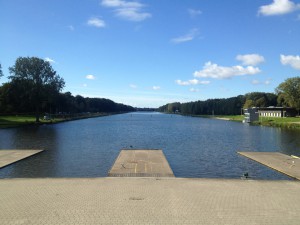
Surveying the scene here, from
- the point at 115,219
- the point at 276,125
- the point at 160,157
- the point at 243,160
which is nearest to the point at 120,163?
the point at 160,157

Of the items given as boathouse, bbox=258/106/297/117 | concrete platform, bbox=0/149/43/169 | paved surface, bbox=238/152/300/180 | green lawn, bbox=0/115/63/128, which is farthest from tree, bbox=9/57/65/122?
boathouse, bbox=258/106/297/117

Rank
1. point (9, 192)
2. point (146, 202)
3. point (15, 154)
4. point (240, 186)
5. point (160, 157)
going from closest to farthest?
point (146, 202) < point (9, 192) < point (240, 186) < point (160, 157) < point (15, 154)

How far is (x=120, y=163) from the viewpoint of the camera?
26.3m

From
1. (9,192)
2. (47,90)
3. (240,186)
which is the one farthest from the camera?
(47,90)

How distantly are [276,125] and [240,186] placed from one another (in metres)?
82.1

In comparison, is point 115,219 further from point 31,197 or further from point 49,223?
point 31,197

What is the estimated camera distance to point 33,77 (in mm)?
91062

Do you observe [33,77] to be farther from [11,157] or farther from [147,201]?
[147,201]

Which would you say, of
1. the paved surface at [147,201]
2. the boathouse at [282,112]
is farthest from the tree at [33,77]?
the boathouse at [282,112]

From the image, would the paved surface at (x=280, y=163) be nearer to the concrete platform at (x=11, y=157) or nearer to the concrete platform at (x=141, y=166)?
the concrete platform at (x=141, y=166)

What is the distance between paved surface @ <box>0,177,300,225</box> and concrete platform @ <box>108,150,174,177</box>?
8.37 ft

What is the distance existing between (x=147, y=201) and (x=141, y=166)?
10.7 meters

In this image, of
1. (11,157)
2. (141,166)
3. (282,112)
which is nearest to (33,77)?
(11,157)

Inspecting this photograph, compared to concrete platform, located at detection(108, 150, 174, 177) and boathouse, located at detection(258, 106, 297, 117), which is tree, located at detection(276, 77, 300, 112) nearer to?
boathouse, located at detection(258, 106, 297, 117)
